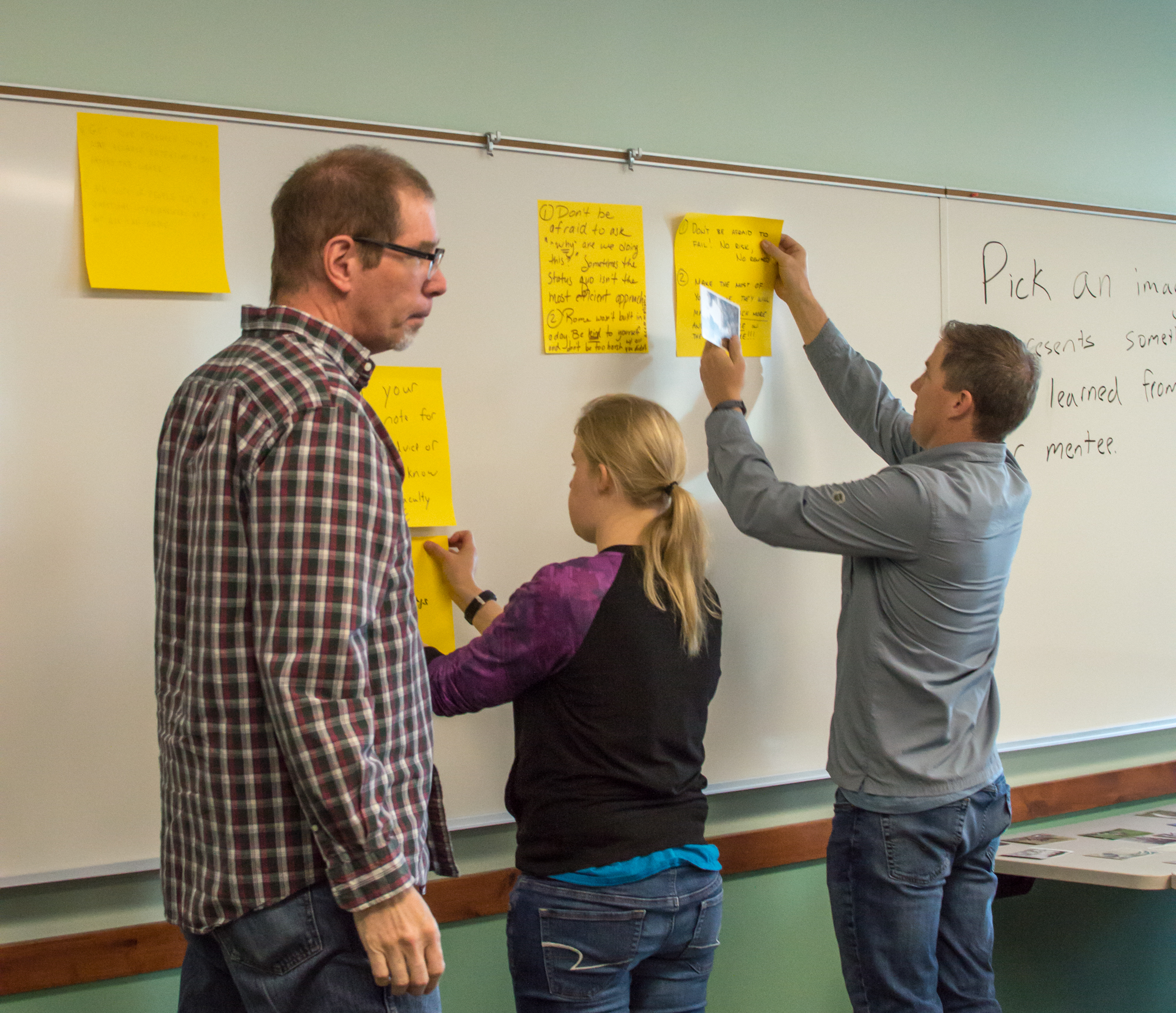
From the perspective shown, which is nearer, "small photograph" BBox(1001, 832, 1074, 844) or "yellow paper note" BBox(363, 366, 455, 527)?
"yellow paper note" BBox(363, 366, 455, 527)

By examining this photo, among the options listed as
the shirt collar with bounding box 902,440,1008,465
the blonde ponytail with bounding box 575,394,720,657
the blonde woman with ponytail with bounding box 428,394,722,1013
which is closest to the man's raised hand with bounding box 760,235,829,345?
the shirt collar with bounding box 902,440,1008,465

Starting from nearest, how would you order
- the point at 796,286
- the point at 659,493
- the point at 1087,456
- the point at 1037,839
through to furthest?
1. the point at 659,493
2. the point at 796,286
3. the point at 1037,839
4. the point at 1087,456

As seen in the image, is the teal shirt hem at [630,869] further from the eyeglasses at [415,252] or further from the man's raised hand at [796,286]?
the man's raised hand at [796,286]

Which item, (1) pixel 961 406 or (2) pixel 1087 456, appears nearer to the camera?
(1) pixel 961 406

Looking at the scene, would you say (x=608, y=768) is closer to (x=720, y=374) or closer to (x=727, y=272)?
(x=720, y=374)

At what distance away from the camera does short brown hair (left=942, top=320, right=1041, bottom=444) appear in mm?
1605

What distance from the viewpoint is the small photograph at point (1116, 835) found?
6.87 feet

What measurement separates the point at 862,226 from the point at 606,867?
1.38 metres

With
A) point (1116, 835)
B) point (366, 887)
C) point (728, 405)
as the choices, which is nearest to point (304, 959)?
point (366, 887)

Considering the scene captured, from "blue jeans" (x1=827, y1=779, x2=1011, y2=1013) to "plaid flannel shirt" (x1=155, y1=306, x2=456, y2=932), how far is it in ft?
2.87

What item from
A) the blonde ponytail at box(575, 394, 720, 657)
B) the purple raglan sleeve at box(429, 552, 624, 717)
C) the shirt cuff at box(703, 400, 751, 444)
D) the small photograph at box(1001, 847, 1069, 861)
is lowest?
the small photograph at box(1001, 847, 1069, 861)

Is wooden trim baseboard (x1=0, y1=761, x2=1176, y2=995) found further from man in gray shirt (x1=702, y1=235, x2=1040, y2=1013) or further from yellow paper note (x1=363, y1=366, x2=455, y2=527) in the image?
yellow paper note (x1=363, y1=366, x2=455, y2=527)

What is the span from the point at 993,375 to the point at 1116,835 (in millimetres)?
1144

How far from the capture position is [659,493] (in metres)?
1.46
